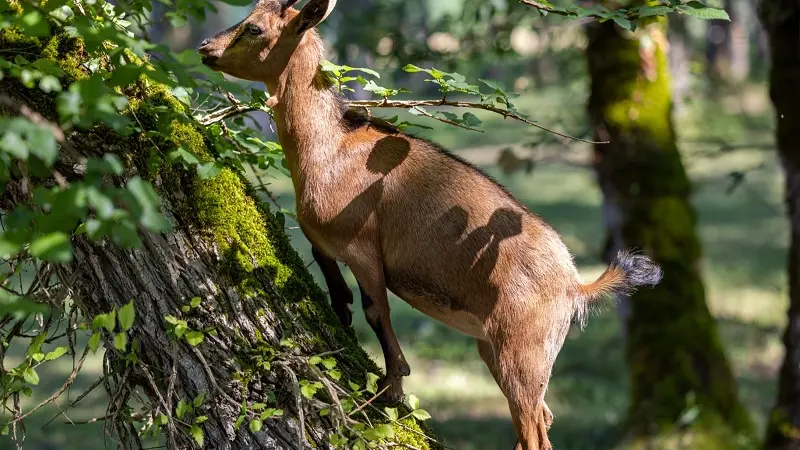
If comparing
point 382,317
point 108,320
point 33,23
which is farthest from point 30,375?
point 33,23

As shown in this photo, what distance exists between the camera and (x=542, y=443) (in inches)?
147

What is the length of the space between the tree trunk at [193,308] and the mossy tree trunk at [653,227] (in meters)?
5.30

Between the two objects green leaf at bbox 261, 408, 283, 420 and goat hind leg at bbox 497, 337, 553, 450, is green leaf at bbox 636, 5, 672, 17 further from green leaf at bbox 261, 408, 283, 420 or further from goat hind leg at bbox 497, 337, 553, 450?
green leaf at bbox 261, 408, 283, 420

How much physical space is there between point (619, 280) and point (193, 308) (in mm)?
1753

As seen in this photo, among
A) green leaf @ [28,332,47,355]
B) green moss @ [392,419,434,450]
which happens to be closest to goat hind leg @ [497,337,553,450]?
green moss @ [392,419,434,450]

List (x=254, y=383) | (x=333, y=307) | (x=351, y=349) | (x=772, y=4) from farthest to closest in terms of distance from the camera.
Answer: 1. (x=772, y=4)
2. (x=333, y=307)
3. (x=351, y=349)
4. (x=254, y=383)

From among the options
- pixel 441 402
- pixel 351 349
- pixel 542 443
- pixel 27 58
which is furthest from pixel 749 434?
pixel 27 58

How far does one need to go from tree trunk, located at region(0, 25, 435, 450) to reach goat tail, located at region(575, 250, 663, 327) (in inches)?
40.3

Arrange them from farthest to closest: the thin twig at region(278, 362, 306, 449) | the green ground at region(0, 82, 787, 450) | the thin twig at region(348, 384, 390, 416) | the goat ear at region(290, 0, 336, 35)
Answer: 1. the green ground at region(0, 82, 787, 450)
2. the goat ear at region(290, 0, 336, 35)
3. the thin twig at region(348, 384, 390, 416)
4. the thin twig at region(278, 362, 306, 449)

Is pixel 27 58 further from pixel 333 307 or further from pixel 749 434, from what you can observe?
pixel 749 434

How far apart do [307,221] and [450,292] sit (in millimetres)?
594

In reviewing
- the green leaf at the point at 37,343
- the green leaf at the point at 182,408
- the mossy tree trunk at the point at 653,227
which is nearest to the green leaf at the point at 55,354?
the green leaf at the point at 37,343

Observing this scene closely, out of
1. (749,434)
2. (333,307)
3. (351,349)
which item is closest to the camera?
(351,349)

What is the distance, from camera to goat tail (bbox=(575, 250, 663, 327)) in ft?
12.7
